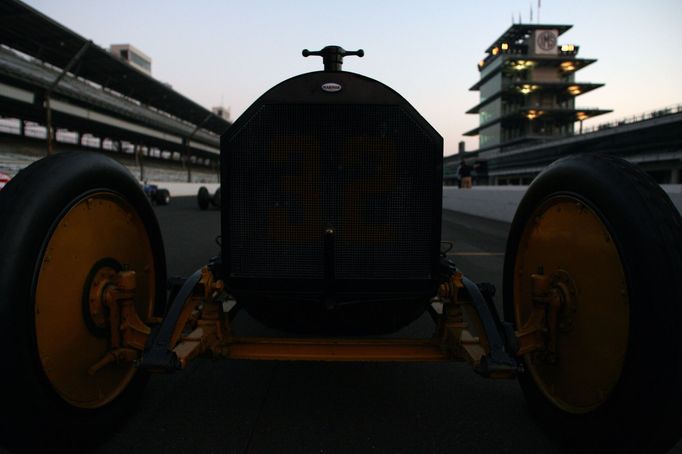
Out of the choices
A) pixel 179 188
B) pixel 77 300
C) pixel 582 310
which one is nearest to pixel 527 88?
pixel 179 188

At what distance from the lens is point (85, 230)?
1.88 metres

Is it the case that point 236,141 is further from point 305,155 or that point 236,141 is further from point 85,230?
point 85,230

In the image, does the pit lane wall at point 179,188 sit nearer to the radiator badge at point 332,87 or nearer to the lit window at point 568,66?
the radiator badge at point 332,87

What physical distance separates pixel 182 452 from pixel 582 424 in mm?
1771

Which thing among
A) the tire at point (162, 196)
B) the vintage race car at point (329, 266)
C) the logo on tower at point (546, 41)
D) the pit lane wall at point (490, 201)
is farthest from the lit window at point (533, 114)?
the vintage race car at point (329, 266)

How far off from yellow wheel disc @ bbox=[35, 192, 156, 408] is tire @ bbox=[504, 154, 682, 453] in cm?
214

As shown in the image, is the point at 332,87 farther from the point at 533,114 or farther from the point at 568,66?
the point at 568,66

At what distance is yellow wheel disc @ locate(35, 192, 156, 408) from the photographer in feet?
5.39

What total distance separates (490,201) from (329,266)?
50.8 ft

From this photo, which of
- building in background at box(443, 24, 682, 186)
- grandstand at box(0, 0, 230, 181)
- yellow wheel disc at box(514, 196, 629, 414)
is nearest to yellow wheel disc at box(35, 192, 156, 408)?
yellow wheel disc at box(514, 196, 629, 414)

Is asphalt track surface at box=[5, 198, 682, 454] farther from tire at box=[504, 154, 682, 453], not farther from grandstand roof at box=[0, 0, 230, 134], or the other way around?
grandstand roof at box=[0, 0, 230, 134]

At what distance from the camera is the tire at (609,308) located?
1.40 metres

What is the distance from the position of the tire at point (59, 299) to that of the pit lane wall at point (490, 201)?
1189 cm

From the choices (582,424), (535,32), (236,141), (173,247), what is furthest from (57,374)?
(535,32)
